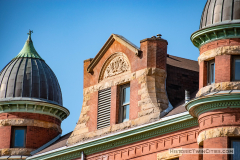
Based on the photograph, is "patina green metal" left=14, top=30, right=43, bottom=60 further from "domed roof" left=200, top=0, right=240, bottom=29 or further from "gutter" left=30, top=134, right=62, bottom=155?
"domed roof" left=200, top=0, right=240, bottom=29

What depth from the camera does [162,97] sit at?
32812mm

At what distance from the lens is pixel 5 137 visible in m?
40.8

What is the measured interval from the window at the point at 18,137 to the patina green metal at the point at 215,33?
1491cm

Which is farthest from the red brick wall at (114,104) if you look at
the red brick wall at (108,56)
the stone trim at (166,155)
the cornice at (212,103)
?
the cornice at (212,103)

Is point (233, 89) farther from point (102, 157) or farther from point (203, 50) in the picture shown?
point (102, 157)

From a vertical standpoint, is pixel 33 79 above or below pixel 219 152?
above

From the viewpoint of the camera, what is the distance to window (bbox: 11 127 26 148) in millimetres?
40781

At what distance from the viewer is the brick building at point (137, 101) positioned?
2836cm

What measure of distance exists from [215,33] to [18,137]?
16.4m

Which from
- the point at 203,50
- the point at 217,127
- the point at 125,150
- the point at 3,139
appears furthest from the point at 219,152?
the point at 3,139

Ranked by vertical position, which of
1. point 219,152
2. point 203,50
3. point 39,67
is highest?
point 39,67

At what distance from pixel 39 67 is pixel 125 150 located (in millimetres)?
11567

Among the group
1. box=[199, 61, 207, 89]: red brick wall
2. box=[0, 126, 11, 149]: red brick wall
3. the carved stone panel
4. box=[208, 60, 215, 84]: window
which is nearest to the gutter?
box=[0, 126, 11, 149]: red brick wall

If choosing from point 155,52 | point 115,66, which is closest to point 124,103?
point 115,66
